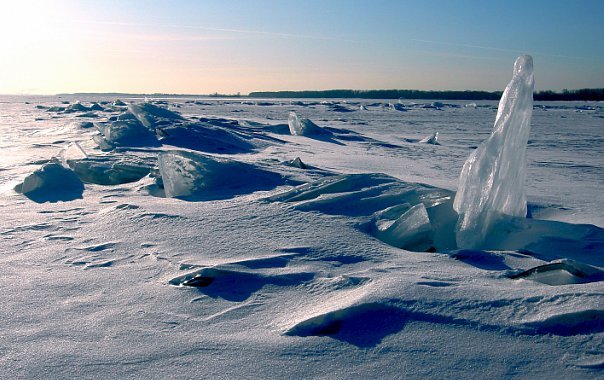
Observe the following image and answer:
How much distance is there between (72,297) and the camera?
2084mm

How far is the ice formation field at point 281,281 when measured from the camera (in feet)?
5.05

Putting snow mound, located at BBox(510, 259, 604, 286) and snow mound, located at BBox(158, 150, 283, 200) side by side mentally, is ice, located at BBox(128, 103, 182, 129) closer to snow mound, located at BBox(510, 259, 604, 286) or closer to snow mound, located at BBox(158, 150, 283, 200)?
snow mound, located at BBox(158, 150, 283, 200)

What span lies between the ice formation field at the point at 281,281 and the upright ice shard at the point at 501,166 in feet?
0.46

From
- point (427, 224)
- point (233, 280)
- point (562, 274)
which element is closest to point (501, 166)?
point (427, 224)

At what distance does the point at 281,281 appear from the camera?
221cm

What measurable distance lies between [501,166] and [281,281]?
1.63 m

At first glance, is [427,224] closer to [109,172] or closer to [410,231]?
[410,231]

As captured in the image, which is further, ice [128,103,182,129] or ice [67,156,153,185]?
ice [128,103,182,129]

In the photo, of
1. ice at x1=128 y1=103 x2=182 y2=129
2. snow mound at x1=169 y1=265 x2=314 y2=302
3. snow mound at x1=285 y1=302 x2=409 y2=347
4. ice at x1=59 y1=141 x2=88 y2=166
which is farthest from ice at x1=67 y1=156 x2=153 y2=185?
ice at x1=128 y1=103 x2=182 y2=129

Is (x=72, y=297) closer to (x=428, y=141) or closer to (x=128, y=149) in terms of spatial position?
(x=128, y=149)

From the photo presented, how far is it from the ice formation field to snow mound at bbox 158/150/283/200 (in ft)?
0.06

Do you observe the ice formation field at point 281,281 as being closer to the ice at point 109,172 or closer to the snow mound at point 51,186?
the snow mound at point 51,186

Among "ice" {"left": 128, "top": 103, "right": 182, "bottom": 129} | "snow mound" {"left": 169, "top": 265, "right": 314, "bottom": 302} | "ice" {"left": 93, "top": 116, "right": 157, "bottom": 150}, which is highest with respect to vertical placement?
"ice" {"left": 128, "top": 103, "right": 182, "bottom": 129}

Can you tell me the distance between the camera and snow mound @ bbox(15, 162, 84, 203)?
13.6ft
